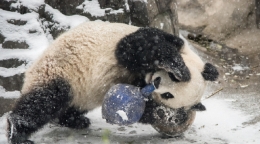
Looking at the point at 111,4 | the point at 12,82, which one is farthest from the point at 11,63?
the point at 111,4

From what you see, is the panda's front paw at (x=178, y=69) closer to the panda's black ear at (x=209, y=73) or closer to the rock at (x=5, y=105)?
the panda's black ear at (x=209, y=73)

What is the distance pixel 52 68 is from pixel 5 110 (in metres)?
1.07

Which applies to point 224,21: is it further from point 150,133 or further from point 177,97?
point 177,97

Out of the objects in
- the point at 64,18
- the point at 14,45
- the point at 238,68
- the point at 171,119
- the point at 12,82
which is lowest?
the point at 171,119

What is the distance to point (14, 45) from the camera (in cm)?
420

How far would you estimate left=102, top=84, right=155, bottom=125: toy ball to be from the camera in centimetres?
294

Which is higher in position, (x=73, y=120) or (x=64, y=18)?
(x=64, y=18)

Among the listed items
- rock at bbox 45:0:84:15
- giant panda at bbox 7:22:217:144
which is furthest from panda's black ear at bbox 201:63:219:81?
rock at bbox 45:0:84:15

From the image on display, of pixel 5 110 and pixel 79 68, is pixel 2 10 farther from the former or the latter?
pixel 79 68

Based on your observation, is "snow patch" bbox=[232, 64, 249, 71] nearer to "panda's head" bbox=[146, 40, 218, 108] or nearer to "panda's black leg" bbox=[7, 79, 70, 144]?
"panda's head" bbox=[146, 40, 218, 108]

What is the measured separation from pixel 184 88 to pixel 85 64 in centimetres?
85

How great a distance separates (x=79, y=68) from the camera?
322 cm

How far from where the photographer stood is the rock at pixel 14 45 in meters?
4.18

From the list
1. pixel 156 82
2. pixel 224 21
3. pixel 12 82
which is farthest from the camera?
pixel 224 21
